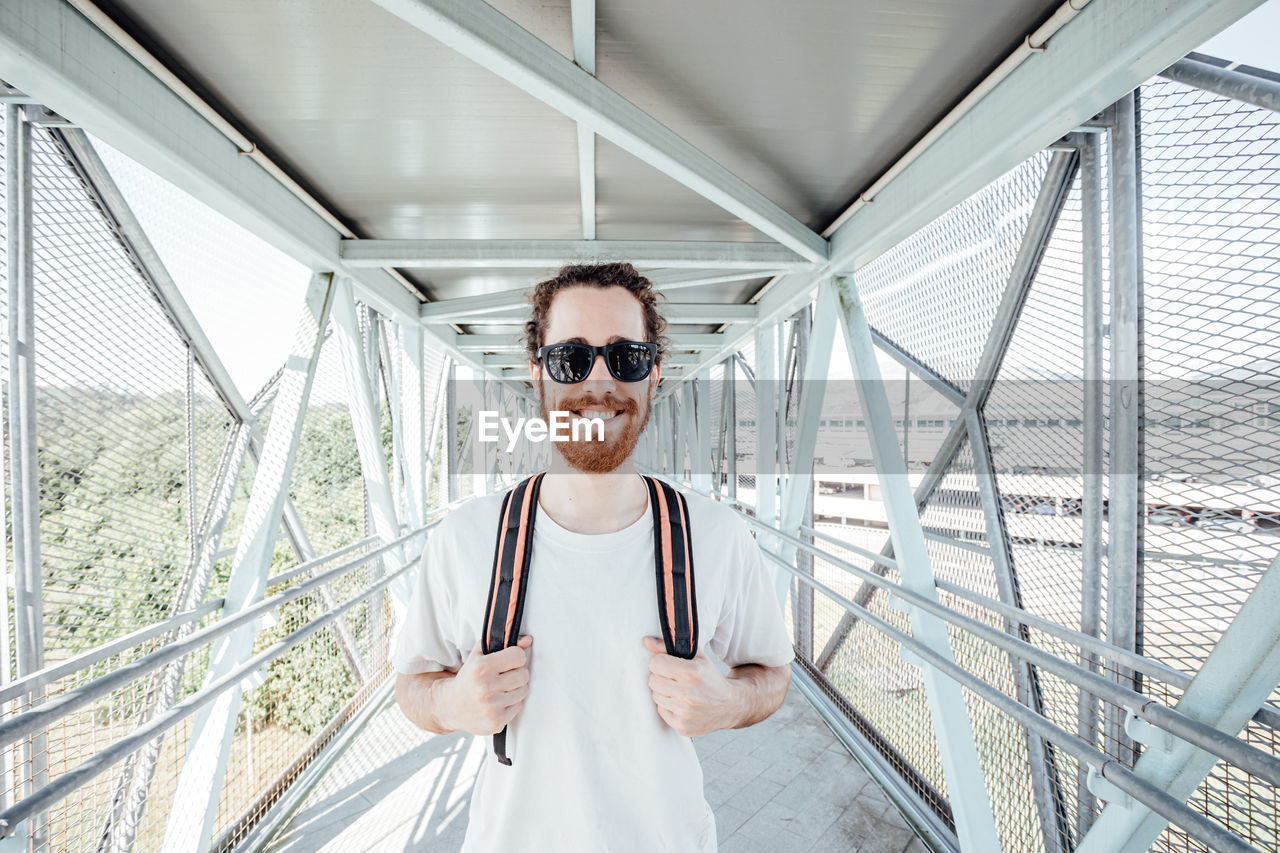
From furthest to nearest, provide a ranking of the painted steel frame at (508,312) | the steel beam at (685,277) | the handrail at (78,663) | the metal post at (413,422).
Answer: the metal post at (413,422), the painted steel frame at (508,312), the steel beam at (685,277), the handrail at (78,663)

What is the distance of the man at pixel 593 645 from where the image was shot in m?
0.86

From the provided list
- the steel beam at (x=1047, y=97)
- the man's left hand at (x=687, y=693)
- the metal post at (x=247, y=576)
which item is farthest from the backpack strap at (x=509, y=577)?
the metal post at (x=247, y=576)

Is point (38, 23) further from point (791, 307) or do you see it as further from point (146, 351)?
point (791, 307)

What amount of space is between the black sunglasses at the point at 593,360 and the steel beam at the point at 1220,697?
1099 mm

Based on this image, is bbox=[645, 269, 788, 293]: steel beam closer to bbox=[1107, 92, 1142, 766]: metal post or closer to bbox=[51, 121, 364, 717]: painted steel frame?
bbox=[1107, 92, 1142, 766]: metal post

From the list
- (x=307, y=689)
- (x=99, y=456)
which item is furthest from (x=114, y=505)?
(x=307, y=689)

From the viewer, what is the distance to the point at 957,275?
2.62m

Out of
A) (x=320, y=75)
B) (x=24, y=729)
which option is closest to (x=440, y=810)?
(x=24, y=729)

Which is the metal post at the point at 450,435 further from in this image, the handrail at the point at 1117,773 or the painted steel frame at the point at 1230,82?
the painted steel frame at the point at 1230,82

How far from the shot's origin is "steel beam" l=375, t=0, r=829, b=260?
138 cm

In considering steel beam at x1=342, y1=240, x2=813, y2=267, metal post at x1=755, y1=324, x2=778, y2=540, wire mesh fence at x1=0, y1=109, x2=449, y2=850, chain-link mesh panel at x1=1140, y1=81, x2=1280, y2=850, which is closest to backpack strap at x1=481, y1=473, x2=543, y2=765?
wire mesh fence at x1=0, y1=109, x2=449, y2=850

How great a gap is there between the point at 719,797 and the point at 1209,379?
2.25 metres

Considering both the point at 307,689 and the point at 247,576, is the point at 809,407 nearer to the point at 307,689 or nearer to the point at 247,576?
the point at 247,576

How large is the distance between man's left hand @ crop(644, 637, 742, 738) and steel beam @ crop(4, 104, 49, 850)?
174cm
